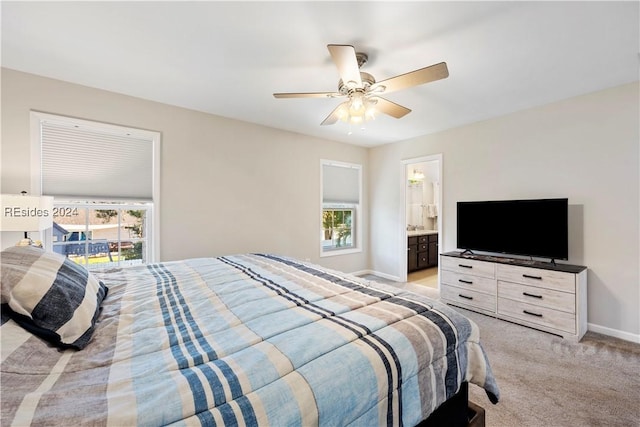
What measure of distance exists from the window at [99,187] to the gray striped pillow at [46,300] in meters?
1.84

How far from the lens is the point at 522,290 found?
2.92 meters

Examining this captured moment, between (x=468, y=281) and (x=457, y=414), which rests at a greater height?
(x=468, y=281)

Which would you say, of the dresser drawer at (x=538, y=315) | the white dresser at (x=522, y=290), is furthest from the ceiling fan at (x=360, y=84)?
the dresser drawer at (x=538, y=315)

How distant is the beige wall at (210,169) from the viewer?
2.44 metres

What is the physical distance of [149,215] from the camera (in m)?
3.11

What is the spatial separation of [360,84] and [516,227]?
2643 mm

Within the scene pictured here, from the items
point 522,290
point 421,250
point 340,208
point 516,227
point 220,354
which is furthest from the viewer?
point 421,250

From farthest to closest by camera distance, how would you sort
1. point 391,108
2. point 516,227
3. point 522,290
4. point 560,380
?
point 516,227 → point 522,290 → point 391,108 → point 560,380

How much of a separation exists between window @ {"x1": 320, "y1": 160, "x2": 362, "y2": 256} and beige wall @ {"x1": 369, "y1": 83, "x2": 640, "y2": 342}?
6.42 ft

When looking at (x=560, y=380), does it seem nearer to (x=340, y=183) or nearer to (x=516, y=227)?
(x=516, y=227)

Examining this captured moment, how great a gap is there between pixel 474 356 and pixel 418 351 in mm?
517

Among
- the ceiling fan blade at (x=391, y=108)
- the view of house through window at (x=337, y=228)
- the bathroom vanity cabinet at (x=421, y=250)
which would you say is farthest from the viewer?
the bathroom vanity cabinet at (x=421, y=250)

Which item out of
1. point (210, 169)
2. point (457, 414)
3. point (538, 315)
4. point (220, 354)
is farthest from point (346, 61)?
point (538, 315)

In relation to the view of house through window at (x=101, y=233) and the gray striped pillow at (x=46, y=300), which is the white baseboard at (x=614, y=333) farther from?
the view of house through window at (x=101, y=233)
